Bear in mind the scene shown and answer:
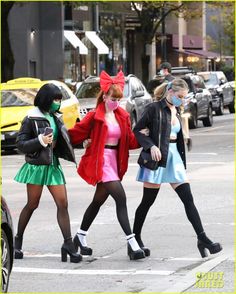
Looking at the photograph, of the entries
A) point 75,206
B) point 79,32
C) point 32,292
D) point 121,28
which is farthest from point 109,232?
point 121,28

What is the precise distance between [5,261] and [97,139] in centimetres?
226

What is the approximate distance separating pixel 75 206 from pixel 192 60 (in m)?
52.9

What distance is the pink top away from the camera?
9.52m

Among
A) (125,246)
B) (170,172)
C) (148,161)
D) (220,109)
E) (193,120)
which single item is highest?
(148,161)

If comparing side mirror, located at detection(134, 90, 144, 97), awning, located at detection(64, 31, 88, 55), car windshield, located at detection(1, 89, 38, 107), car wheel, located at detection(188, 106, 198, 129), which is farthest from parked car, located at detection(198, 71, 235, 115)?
car windshield, located at detection(1, 89, 38, 107)

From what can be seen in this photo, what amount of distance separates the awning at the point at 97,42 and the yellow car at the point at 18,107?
842 inches

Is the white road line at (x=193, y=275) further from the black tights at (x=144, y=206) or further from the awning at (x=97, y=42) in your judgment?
the awning at (x=97, y=42)

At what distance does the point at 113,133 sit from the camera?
9523 millimetres

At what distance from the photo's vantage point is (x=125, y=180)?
641 inches

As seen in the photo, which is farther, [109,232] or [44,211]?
[44,211]

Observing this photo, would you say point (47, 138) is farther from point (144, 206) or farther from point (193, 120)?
point (193, 120)

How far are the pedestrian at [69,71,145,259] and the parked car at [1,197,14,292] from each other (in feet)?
6.29

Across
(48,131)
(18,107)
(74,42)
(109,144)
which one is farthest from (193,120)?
(48,131)

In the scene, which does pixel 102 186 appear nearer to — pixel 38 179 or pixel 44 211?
pixel 38 179
